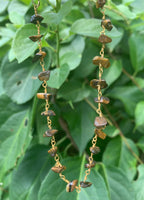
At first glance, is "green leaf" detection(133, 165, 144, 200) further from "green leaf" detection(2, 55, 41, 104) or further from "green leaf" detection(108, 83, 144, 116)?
"green leaf" detection(2, 55, 41, 104)

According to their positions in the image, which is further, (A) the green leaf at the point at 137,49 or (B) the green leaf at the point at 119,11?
(A) the green leaf at the point at 137,49

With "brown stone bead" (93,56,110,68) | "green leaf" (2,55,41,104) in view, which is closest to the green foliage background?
"green leaf" (2,55,41,104)

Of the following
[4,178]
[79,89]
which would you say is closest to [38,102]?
[79,89]

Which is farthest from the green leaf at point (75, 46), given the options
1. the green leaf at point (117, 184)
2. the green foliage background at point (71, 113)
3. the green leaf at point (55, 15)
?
the green leaf at point (117, 184)

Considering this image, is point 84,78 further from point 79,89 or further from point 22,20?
point 22,20

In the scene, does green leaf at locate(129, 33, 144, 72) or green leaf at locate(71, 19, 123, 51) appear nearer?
green leaf at locate(71, 19, 123, 51)

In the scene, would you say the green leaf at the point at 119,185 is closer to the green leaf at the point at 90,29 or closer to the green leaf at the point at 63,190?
the green leaf at the point at 63,190
